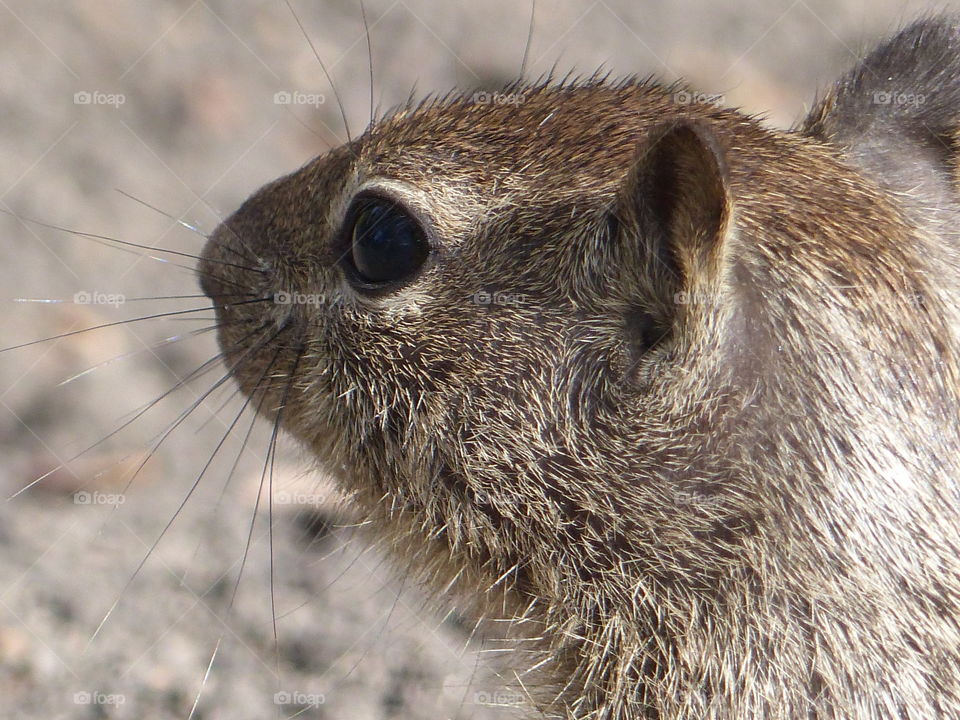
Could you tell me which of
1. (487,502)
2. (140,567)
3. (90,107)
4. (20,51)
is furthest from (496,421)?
(20,51)

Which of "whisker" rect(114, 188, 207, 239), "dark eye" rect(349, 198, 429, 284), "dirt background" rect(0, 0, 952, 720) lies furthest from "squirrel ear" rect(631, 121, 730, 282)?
"whisker" rect(114, 188, 207, 239)

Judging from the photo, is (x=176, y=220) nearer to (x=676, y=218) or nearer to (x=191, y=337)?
(x=191, y=337)

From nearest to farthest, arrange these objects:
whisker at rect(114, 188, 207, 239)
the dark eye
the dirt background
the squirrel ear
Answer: the squirrel ear < the dark eye < whisker at rect(114, 188, 207, 239) < the dirt background

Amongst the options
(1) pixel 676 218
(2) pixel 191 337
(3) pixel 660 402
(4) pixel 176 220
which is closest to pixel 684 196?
(1) pixel 676 218

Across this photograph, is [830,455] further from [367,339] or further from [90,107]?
[90,107]

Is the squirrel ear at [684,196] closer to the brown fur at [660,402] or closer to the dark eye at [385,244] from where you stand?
the brown fur at [660,402]

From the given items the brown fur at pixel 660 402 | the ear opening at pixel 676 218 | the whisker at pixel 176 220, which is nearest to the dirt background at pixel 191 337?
the whisker at pixel 176 220

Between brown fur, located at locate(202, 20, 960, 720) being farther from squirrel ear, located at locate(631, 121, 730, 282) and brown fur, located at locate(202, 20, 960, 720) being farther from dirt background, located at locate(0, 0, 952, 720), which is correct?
dirt background, located at locate(0, 0, 952, 720)
